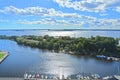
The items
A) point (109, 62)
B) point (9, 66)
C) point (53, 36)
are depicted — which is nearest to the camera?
point (9, 66)

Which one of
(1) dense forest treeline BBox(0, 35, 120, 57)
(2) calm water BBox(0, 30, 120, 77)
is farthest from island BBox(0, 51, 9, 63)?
(1) dense forest treeline BBox(0, 35, 120, 57)

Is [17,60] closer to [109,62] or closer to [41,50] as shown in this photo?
[41,50]

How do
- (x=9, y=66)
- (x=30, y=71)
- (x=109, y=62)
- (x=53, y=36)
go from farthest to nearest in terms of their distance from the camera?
(x=53, y=36) → (x=109, y=62) → (x=9, y=66) → (x=30, y=71)

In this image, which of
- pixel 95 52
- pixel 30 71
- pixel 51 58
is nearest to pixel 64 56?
pixel 51 58

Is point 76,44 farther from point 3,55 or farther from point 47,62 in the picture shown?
point 3,55

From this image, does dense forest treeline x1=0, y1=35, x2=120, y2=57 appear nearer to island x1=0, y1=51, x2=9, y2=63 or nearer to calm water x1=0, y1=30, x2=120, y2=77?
calm water x1=0, y1=30, x2=120, y2=77
